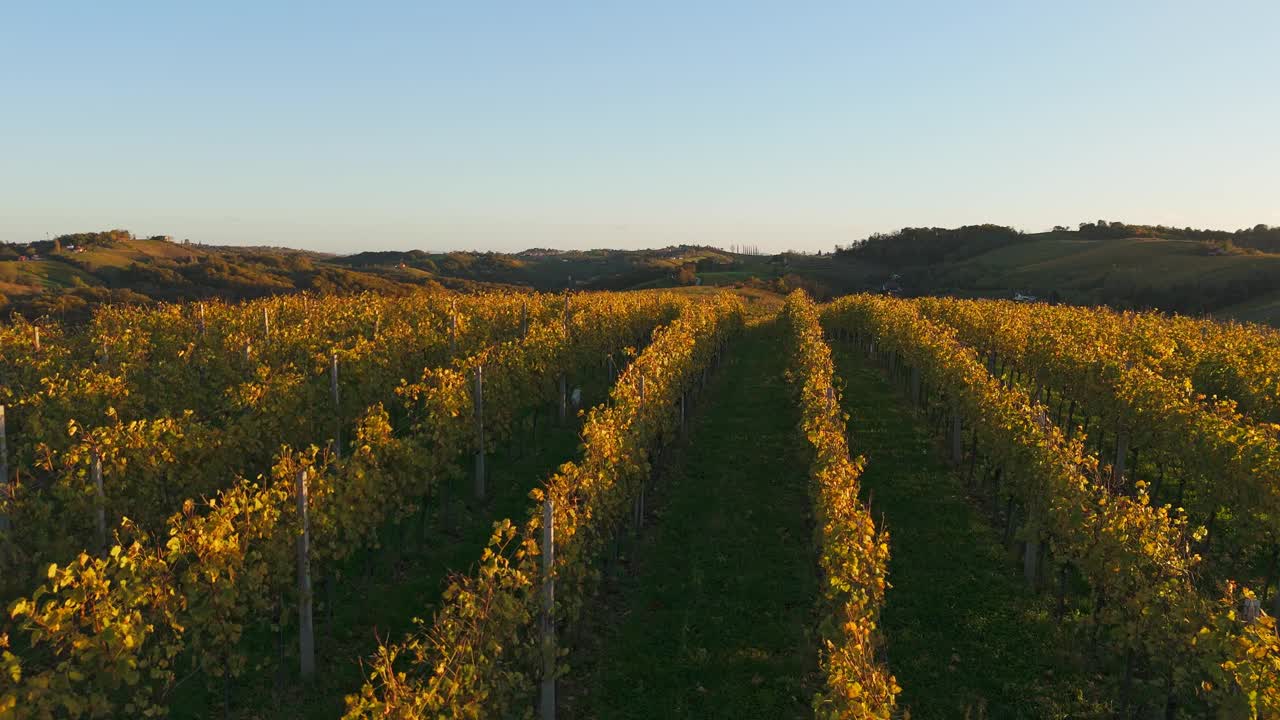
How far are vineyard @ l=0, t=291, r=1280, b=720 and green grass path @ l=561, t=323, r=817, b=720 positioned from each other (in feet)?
0.17

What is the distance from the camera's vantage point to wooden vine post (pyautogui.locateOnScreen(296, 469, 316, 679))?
25.4 ft

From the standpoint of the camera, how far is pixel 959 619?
30.7 ft

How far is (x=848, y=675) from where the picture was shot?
547 cm

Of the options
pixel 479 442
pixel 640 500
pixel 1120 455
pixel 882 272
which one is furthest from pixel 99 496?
pixel 882 272

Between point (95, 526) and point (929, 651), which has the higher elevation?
point (95, 526)

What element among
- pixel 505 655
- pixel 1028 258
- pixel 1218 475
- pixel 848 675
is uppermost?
pixel 1028 258

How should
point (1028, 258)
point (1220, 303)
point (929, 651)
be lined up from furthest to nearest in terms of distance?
1. point (1028, 258)
2. point (1220, 303)
3. point (929, 651)

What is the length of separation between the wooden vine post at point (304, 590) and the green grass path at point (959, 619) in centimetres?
652

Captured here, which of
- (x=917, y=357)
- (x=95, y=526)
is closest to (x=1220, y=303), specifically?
(x=917, y=357)

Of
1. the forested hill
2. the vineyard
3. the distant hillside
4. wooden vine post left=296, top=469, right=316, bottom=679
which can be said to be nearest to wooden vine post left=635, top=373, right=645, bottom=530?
the vineyard

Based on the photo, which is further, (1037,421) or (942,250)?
(942,250)

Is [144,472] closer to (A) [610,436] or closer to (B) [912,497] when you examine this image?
(A) [610,436]

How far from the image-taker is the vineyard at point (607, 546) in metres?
6.04

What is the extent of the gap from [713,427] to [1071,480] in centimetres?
1087
